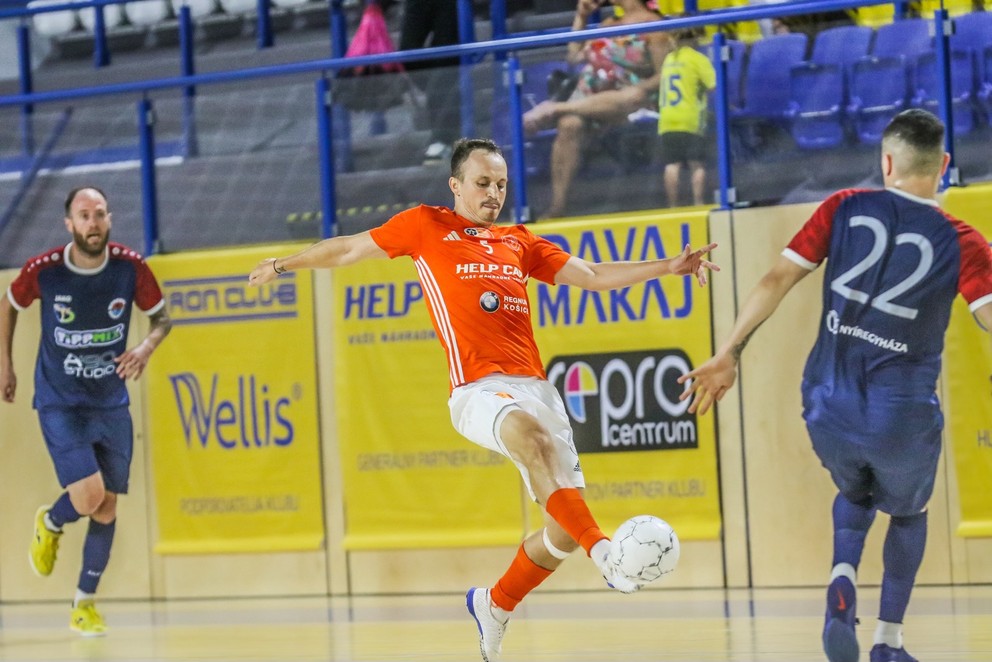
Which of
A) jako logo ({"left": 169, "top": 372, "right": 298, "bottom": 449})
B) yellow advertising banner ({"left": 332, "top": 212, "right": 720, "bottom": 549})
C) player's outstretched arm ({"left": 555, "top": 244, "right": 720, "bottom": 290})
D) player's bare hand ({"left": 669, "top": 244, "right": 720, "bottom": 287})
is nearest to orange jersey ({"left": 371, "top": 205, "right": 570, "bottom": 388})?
player's outstretched arm ({"left": 555, "top": 244, "right": 720, "bottom": 290})

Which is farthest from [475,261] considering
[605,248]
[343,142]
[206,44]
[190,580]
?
[206,44]

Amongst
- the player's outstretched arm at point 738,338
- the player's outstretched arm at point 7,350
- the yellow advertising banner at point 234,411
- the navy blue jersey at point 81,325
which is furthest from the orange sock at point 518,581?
the player's outstretched arm at point 7,350

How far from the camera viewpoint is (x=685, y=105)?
9.88 metres

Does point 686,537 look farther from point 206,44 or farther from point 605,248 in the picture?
point 206,44

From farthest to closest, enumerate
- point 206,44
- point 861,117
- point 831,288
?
point 206,44
point 861,117
point 831,288

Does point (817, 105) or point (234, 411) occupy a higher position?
point (817, 105)

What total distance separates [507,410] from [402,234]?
3.58ft

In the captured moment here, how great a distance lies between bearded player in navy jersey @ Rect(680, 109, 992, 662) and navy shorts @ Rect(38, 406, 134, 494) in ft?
16.5

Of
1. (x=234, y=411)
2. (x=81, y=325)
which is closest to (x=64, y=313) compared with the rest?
(x=81, y=325)

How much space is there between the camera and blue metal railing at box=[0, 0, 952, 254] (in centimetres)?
979

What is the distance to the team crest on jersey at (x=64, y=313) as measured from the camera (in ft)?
33.1

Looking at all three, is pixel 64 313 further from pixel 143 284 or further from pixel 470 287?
pixel 470 287

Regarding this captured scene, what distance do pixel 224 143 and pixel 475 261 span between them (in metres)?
4.55

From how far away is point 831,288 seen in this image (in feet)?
20.2
